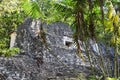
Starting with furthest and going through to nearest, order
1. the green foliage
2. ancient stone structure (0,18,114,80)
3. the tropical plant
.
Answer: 1. the green foliage
2. ancient stone structure (0,18,114,80)
3. the tropical plant

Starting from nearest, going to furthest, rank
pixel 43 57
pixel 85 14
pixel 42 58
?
pixel 85 14 → pixel 42 58 → pixel 43 57

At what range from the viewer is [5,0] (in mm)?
15875

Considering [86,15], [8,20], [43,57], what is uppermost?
[86,15]

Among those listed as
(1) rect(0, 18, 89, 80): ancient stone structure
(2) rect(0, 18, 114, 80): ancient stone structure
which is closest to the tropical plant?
(2) rect(0, 18, 114, 80): ancient stone structure

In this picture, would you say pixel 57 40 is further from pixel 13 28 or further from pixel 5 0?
pixel 13 28

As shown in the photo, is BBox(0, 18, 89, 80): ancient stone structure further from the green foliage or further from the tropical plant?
the green foliage

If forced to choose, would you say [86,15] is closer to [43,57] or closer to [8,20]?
[43,57]

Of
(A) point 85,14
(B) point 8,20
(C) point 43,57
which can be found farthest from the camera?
(B) point 8,20

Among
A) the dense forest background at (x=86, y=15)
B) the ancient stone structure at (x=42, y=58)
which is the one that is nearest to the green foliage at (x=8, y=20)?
the ancient stone structure at (x=42, y=58)

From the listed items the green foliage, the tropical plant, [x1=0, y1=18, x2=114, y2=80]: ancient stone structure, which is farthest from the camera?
the green foliage

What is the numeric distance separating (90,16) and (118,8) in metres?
1.17

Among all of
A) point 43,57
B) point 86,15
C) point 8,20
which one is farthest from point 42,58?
point 8,20

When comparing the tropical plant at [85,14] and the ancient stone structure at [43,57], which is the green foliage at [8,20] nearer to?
the ancient stone structure at [43,57]

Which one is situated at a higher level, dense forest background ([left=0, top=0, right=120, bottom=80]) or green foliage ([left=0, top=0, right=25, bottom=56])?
dense forest background ([left=0, top=0, right=120, bottom=80])
